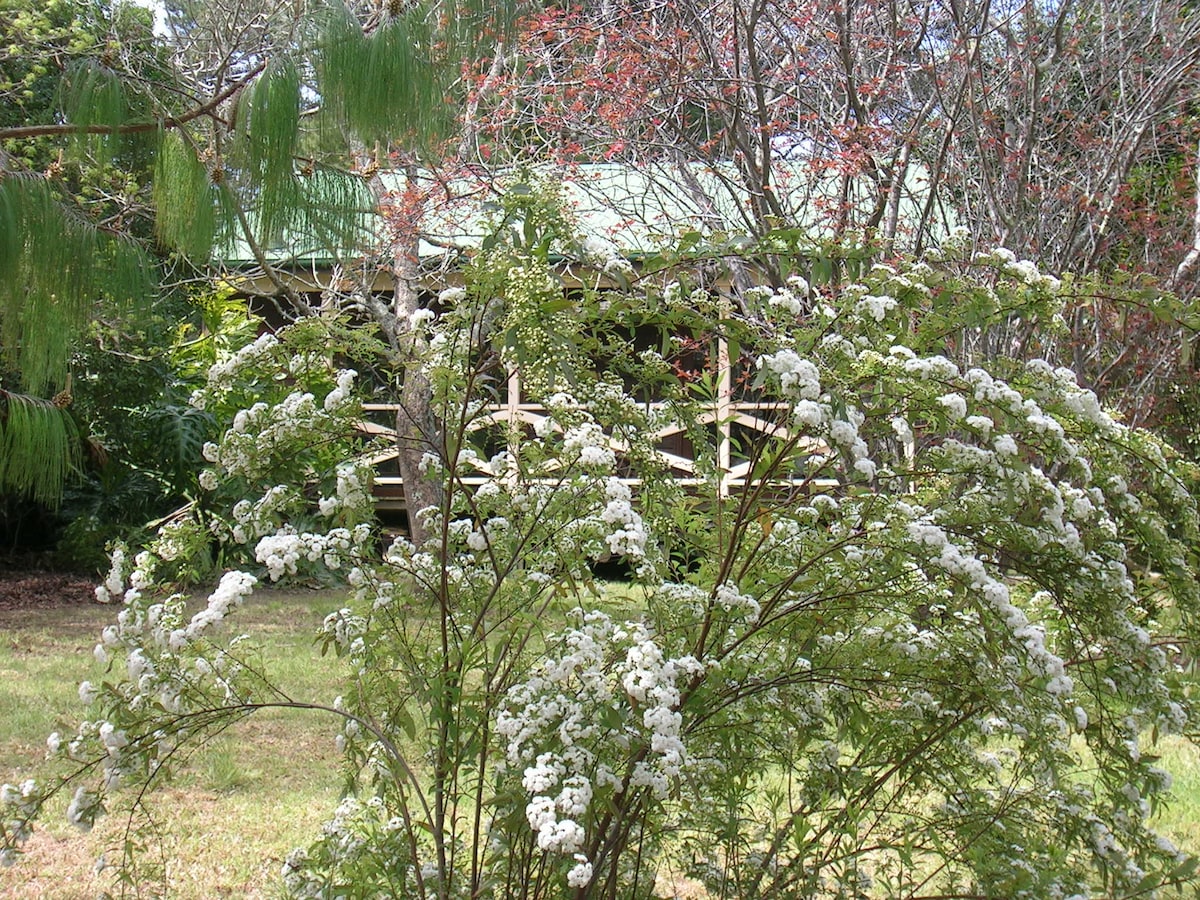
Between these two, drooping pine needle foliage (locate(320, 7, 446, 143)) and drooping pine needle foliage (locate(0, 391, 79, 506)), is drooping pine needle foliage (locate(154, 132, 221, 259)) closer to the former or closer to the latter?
drooping pine needle foliage (locate(320, 7, 446, 143))

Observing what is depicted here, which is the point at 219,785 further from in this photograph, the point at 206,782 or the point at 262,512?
the point at 262,512

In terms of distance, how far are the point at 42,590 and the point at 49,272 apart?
19.8ft

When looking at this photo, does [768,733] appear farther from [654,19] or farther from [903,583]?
[654,19]

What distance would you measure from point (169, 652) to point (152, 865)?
1.93 ft

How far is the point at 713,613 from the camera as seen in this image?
7.48 ft

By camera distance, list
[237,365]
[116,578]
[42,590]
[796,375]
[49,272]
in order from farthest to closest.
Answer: [42,590]
[49,272]
[237,365]
[116,578]
[796,375]

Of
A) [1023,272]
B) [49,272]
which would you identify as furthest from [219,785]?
[1023,272]

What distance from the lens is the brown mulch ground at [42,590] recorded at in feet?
27.1

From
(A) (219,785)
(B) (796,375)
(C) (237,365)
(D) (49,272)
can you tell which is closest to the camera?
(B) (796,375)

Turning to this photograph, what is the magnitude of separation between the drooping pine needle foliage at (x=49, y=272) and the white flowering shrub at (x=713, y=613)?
1165 millimetres

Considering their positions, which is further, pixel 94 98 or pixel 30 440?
pixel 30 440

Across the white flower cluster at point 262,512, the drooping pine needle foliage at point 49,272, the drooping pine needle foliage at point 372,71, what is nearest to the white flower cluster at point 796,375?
the white flower cluster at point 262,512

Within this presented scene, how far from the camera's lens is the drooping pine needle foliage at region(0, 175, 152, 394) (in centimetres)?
321

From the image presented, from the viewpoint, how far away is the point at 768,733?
259 centimetres
